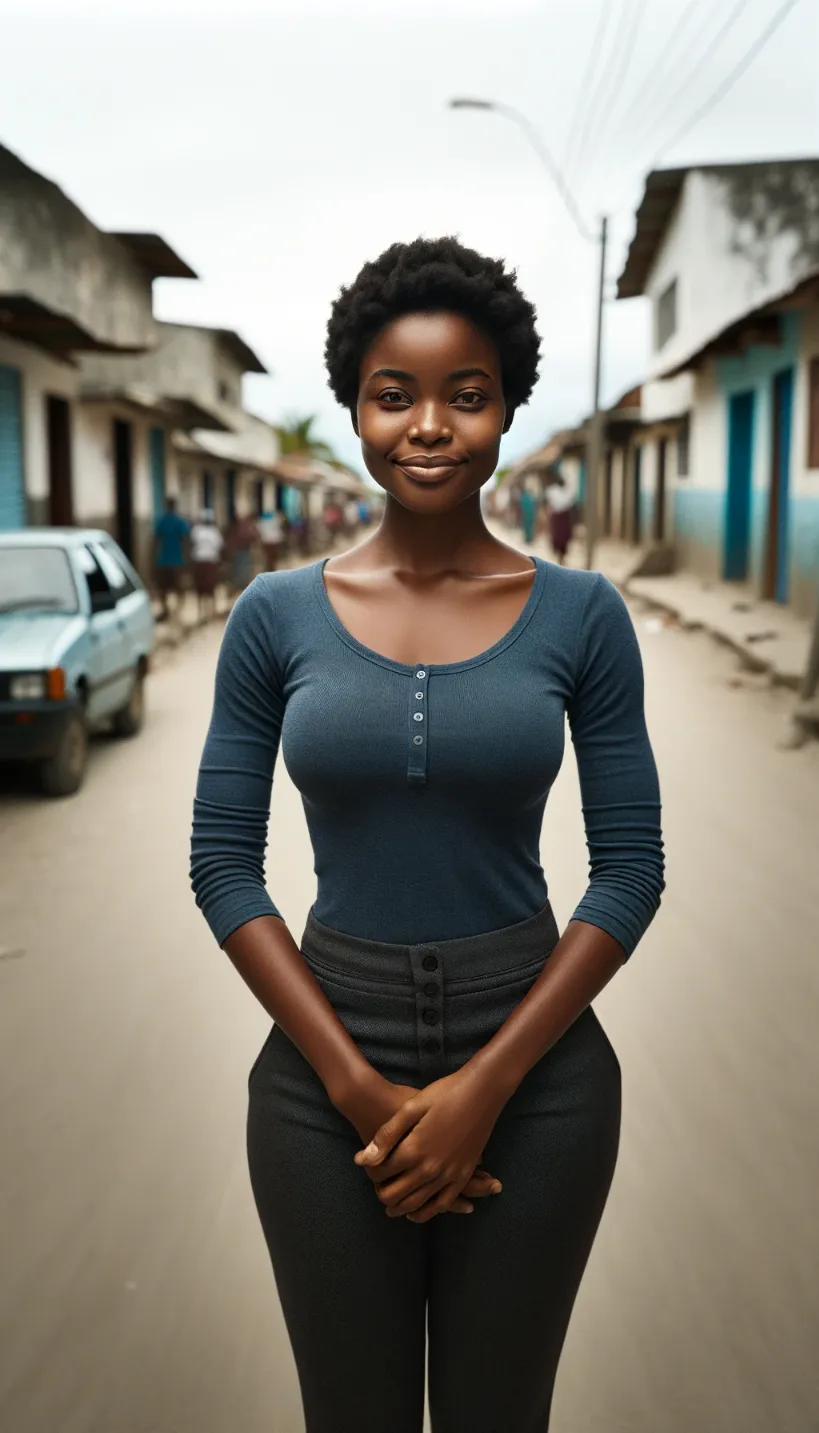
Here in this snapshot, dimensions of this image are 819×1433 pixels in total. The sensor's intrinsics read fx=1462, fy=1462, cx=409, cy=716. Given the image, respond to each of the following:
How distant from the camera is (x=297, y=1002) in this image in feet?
5.78

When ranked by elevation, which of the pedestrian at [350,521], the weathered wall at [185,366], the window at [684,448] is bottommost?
the pedestrian at [350,521]

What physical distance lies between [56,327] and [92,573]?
6.58 meters

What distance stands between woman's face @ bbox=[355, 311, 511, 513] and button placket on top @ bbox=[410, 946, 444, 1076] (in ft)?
1.83

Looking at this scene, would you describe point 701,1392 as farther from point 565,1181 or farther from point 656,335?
point 656,335

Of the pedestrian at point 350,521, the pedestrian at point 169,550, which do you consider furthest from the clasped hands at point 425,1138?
the pedestrian at point 350,521

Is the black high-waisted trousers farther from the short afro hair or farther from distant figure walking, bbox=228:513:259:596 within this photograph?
distant figure walking, bbox=228:513:259:596

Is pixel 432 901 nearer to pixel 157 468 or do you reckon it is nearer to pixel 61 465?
pixel 61 465

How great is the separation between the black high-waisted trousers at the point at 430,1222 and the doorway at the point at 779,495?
17120mm

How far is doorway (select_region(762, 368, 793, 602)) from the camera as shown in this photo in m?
18.5

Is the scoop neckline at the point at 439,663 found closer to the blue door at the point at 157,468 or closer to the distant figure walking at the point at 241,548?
the distant figure walking at the point at 241,548

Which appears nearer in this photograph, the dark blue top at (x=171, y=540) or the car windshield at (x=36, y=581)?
the car windshield at (x=36, y=581)

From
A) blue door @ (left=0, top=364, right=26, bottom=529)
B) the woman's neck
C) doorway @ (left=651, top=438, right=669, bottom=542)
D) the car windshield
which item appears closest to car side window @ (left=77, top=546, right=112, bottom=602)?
the car windshield

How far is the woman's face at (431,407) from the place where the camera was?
1.82 metres

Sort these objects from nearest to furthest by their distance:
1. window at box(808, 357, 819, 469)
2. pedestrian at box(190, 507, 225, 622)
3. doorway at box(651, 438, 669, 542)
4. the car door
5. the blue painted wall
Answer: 1. the car door
2. window at box(808, 357, 819, 469)
3. the blue painted wall
4. pedestrian at box(190, 507, 225, 622)
5. doorway at box(651, 438, 669, 542)
